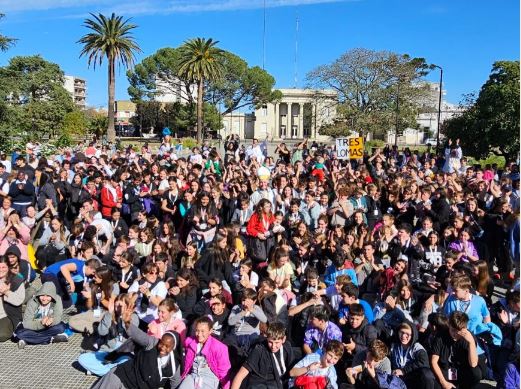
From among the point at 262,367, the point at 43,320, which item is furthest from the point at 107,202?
the point at 262,367

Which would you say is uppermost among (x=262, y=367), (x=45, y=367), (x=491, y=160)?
(x=491, y=160)

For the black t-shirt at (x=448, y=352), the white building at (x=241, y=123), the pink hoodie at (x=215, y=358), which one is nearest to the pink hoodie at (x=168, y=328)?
the pink hoodie at (x=215, y=358)

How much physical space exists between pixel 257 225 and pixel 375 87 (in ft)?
110

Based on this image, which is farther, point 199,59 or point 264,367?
point 199,59

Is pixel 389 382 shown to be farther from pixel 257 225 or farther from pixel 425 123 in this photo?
pixel 425 123

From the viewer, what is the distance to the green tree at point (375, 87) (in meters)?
38.8

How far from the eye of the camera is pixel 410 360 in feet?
16.7

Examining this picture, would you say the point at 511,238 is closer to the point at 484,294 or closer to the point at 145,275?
the point at 484,294

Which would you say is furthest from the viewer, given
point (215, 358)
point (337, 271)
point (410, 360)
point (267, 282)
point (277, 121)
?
point (277, 121)

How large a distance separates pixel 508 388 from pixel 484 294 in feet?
6.54

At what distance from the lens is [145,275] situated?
6.50 meters

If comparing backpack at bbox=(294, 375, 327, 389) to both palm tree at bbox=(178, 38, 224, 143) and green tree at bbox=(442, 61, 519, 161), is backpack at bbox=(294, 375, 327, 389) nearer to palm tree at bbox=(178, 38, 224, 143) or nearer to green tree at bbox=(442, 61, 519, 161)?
green tree at bbox=(442, 61, 519, 161)

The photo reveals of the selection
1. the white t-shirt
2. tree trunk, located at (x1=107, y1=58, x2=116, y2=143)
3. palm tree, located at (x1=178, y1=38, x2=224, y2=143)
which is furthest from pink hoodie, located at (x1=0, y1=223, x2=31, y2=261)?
palm tree, located at (x1=178, y1=38, x2=224, y2=143)

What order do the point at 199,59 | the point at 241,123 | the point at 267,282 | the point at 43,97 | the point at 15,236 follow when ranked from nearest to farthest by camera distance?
1. the point at 267,282
2. the point at 15,236
3. the point at 199,59
4. the point at 43,97
5. the point at 241,123
